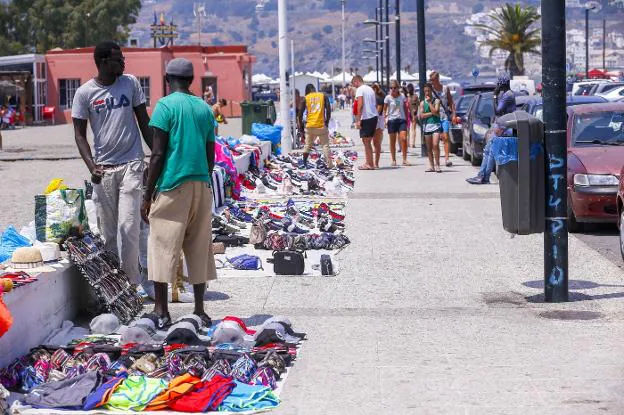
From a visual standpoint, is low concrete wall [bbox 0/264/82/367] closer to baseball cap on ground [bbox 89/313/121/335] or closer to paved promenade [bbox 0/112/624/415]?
baseball cap on ground [bbox 89/313/121/335]

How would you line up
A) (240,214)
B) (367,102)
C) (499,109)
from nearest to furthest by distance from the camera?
(240,214)
(499,109)
(367,102)

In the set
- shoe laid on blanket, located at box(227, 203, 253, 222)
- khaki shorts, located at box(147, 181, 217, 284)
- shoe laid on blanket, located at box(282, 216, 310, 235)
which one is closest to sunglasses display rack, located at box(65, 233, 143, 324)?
khaki shorts, located at box(147, 181, 217, 284)

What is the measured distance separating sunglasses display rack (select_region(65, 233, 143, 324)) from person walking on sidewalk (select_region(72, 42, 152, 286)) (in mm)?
229

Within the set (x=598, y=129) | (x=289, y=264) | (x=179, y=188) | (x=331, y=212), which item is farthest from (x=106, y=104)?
(x=598, y=129)

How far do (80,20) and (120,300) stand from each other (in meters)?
90.5

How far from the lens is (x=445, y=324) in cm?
893

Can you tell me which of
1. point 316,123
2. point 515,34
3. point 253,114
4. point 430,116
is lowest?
point 253,114

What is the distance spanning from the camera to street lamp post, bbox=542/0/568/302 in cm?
948

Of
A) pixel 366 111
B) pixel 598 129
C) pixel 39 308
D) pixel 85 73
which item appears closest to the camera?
pixel 39 308

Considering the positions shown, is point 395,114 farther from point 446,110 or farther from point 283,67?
point 283,67

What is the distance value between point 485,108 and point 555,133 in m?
16.4

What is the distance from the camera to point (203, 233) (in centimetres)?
880

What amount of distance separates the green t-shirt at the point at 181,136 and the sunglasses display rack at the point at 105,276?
3.38ft

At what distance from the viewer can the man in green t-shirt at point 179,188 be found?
845 centimetres
